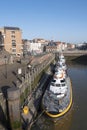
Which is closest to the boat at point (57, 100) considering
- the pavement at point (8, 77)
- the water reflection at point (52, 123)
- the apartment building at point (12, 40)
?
the water reflection at point (52, 123)

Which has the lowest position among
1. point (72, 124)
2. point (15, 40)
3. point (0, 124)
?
point (72, 124)

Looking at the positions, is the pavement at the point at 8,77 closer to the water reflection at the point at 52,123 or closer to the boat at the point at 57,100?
the boat at the point at 57,100

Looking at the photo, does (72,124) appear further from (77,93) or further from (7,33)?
(7,33)

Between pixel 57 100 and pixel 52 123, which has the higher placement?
pixel 57 100

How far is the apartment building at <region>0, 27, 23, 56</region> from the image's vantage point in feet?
279

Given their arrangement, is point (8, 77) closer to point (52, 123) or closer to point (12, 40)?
point (52, 123)

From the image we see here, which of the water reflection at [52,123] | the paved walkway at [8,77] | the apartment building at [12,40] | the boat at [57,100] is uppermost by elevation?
the apartment building at [12,40]

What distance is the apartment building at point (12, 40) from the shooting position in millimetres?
85000

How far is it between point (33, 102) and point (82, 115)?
5897 millimetres

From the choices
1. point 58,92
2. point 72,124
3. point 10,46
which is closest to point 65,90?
point 58,92

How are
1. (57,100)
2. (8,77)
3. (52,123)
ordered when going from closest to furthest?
(52,123) → (57,100) → (8,77)

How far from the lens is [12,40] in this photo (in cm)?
8688

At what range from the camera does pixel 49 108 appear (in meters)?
22.0

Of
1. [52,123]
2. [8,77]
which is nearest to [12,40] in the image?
[8,77]
